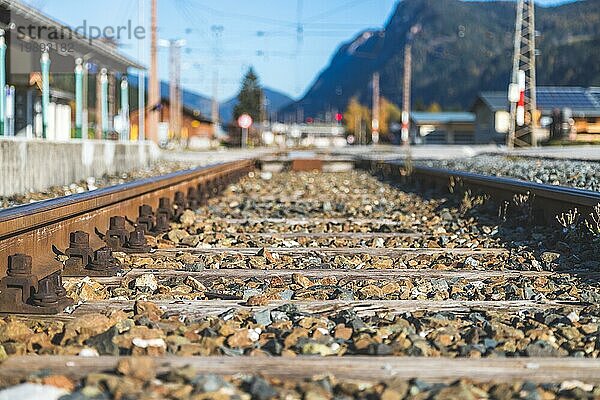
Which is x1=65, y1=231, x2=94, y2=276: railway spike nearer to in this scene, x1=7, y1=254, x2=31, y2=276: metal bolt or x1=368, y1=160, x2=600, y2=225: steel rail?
x1=7, y1=254, x2=31, y2=276: metal bolt

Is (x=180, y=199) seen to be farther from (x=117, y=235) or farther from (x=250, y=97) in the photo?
(x=250, y=97)

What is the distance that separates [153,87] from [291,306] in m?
25.6

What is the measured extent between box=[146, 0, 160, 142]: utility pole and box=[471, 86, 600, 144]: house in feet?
76.1

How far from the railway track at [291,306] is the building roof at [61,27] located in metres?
9.89

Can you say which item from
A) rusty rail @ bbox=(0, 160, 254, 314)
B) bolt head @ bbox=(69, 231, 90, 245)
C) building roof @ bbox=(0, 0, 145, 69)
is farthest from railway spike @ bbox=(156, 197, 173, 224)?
building roof @ bbox=(0, 0, 145, 69)

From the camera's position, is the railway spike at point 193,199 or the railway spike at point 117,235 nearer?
the railway spike at point 117,235

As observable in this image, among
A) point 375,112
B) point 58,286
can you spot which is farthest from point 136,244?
point 375,112

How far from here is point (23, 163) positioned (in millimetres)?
10297

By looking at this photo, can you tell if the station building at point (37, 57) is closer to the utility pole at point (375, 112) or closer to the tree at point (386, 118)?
the utility pole at point (375, 112)

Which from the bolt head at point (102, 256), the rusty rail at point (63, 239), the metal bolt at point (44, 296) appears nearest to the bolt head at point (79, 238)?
the rusty rail at point (63, 239)

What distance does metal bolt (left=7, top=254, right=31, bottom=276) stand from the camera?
3324mm

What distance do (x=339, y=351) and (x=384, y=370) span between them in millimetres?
424

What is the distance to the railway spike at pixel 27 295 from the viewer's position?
3.19 meters

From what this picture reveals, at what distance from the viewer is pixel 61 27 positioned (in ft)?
59.7
